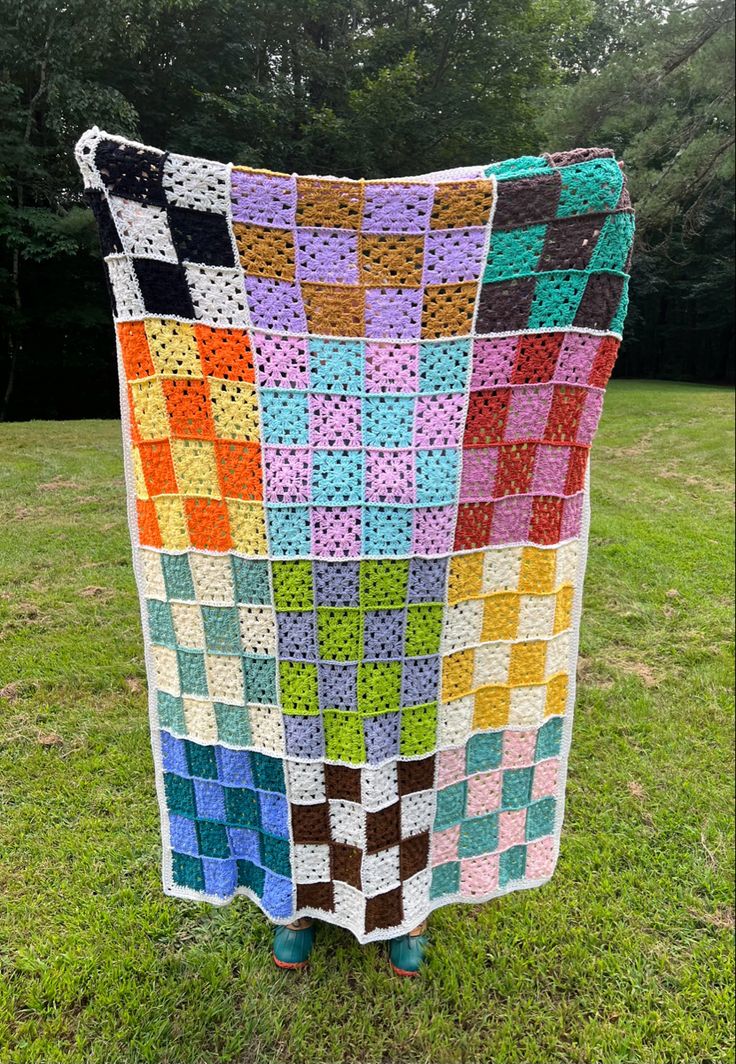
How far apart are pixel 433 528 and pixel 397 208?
422 mm

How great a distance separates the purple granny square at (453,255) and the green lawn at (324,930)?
1.24m

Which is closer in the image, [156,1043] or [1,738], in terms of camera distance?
[156,1043]

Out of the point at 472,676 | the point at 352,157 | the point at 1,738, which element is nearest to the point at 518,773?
the point at 472,676

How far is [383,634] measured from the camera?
3.14ft

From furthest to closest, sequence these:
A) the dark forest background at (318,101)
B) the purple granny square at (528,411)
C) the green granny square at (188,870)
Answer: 1. the dark forest background at (318,101)
2. the green granny square at (188,870)
3. the purple granny square at (528,411)

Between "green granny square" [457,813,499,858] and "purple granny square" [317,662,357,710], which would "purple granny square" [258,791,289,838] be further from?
"green granny square" [457,813,499,858]

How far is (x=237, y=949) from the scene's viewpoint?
1.28 metres

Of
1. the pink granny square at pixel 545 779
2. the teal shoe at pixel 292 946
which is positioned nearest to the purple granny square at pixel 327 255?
the pink granny square at pixel 545 779

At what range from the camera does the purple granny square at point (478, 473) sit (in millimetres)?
910

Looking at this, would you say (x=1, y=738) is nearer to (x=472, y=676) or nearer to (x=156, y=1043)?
(x=156, y=1043)

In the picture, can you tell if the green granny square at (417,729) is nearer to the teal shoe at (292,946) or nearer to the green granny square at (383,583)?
the green granny square at (383,583)

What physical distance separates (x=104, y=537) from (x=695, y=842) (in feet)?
7.64

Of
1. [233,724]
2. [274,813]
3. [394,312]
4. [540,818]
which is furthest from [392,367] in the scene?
[540,818]

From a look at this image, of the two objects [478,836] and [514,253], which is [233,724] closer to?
[478,836]
